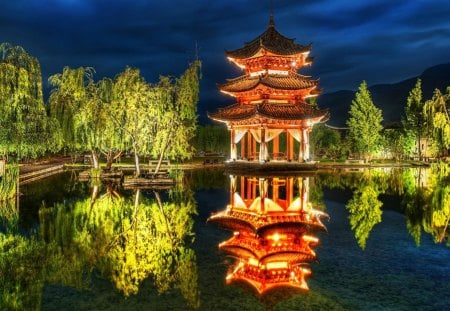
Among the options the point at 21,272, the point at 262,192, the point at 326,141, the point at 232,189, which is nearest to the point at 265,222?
the point at 21,272

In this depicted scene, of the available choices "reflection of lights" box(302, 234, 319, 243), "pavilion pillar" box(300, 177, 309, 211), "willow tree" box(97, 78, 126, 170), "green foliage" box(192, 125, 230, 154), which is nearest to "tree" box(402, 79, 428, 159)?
"green foliage" box(192, 125, 230, 154)

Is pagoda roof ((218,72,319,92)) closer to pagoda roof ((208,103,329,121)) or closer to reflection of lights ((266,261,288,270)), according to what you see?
pagoda roof ((208,103,329,121))

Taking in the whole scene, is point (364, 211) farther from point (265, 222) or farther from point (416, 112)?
point (416, 112)

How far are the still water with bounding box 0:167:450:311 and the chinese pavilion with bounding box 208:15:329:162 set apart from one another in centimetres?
1963

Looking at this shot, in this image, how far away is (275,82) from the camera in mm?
41438

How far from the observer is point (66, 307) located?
27.6ft

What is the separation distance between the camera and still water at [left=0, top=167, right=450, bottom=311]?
8984 mm

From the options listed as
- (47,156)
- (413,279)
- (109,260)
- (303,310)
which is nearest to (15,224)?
(109,260)

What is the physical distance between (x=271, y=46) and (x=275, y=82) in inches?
143

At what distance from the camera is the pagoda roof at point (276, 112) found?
1593 inches

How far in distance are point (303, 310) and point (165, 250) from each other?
5030 mm

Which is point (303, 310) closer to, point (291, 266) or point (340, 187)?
point (291, 266)

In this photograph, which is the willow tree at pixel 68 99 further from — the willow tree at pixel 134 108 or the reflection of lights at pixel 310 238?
the reflection of lights at pixel 310 238

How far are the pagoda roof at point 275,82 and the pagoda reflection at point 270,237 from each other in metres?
17.7
